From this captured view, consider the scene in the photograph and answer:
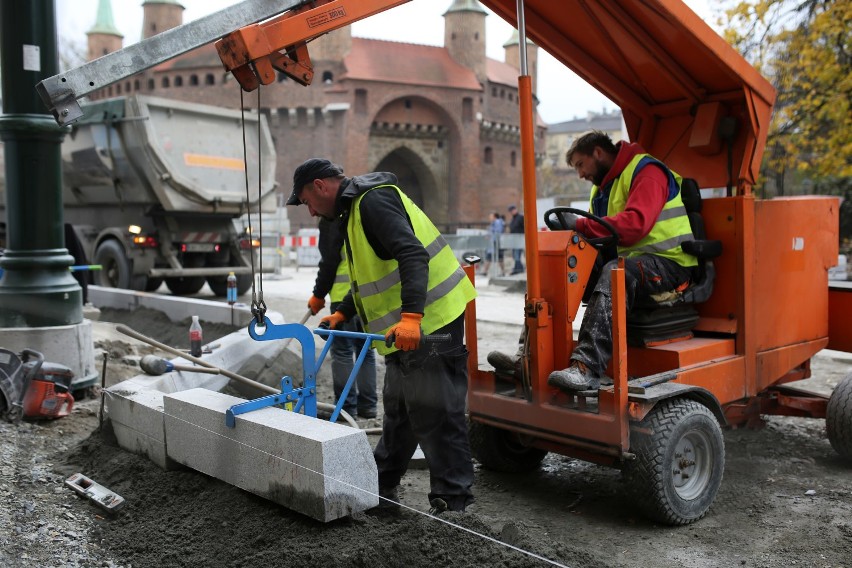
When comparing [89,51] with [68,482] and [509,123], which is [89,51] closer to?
[509,123]

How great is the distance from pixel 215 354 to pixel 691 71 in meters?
3.82

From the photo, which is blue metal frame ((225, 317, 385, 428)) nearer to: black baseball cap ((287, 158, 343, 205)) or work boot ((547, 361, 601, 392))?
black baseball cap ((287, 158, 343, 205))

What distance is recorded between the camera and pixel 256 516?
3.25 m

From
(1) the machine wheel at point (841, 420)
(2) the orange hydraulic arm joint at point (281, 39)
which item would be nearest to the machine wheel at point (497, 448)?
(1) the machine wheel at point (841, 420)

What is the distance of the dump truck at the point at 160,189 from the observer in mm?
11570

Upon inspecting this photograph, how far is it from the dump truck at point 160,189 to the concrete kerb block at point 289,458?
8205 mm

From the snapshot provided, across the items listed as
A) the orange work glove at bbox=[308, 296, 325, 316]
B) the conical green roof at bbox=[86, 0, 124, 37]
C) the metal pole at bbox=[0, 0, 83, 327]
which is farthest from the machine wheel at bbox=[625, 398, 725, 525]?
the conical green roof at bbox=[86, 0, 124, 37]

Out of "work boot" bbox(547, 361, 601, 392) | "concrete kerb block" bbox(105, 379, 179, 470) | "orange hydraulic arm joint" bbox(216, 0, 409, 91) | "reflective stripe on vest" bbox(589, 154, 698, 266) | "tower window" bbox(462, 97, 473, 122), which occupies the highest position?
"tower window" bbox(462, 97, 473, 122)

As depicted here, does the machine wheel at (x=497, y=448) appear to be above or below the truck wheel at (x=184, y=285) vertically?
below

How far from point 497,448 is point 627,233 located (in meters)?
1.40

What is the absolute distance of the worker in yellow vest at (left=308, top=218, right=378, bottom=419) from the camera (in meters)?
5.33

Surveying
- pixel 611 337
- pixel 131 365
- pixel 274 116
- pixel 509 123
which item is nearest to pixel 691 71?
pixel 611 337

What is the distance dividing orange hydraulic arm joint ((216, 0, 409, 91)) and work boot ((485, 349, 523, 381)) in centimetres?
179

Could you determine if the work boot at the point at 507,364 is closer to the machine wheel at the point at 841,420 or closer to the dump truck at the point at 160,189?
the machine wheel at the point at 841,420
